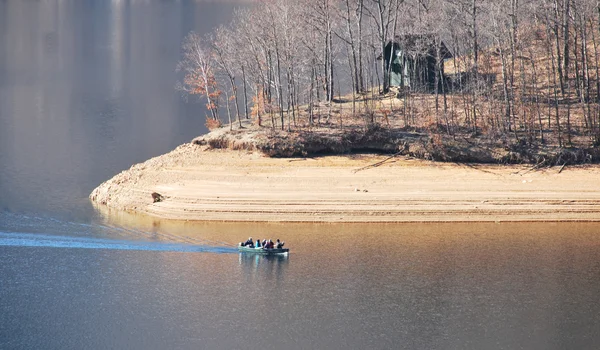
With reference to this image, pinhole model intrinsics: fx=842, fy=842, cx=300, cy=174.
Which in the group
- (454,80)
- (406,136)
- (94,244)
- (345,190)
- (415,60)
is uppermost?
(415,60)

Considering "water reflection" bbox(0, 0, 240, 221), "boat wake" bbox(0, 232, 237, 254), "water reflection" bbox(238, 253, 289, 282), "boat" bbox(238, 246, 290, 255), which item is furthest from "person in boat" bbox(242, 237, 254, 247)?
"water reflection" bbox(0, 0, 240, 221)

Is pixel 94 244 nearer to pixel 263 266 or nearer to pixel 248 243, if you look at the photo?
pixel 248 243

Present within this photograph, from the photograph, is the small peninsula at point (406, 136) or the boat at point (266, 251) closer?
the boat at point (266, 251)

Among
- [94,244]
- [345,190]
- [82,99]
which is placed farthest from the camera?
[82,99]

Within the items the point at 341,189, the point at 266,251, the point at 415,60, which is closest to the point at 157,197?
the point at 341,189

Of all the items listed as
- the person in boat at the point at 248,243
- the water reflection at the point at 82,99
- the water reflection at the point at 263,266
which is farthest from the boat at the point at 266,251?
the water reflection at the point at 82,99

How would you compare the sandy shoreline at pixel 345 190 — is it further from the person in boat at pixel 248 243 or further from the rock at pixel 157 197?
the person in boat at pixel 248 243
